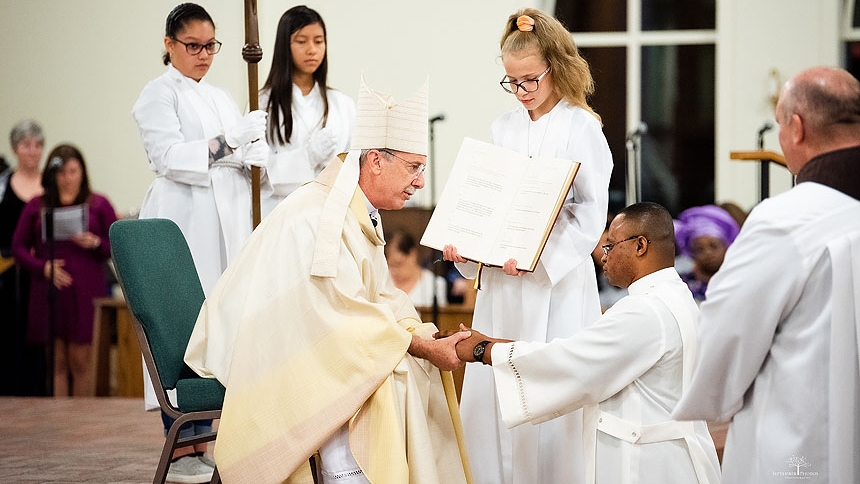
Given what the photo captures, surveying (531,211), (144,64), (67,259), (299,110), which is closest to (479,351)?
(531,211)

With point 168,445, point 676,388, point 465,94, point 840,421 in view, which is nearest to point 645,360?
point 676,388

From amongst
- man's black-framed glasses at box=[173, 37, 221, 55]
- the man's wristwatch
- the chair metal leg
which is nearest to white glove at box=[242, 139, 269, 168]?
man's black-framed glasses at box=[173, 37, 221, 55]

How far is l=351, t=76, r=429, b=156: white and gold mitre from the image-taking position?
3160 mm

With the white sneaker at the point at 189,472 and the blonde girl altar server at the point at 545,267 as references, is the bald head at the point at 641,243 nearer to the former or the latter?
the blonde girl altar server at the point at 545,267

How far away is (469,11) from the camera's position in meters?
9.37

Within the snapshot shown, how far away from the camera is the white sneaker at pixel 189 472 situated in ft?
13.0

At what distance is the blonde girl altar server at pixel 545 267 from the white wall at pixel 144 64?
565 centimetres

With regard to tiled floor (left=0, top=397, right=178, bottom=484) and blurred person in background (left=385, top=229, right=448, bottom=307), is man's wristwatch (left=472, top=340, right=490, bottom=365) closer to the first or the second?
tiled floor (left=0, top=397, right=178, bottom=484)

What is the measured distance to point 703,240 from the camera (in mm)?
6922

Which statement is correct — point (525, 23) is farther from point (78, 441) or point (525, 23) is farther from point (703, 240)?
point (703, 240)

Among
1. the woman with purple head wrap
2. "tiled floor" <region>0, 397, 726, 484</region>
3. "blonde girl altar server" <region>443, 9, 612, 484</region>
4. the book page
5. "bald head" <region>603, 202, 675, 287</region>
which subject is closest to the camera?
"bald head" <region>603, 202, 675, 287</region>

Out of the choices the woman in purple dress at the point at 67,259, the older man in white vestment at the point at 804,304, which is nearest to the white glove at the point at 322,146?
the older man in white vestment at the point at 804,304

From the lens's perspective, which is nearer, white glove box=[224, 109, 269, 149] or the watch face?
the watch face

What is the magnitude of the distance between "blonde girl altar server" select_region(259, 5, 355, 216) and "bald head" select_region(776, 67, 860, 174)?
258 cm
